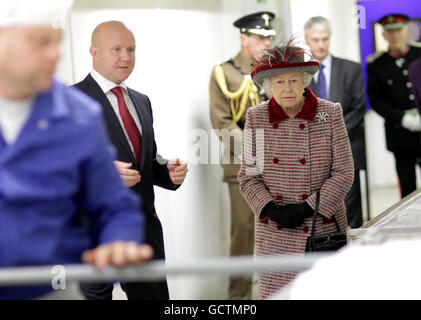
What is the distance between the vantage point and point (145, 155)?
2191mm

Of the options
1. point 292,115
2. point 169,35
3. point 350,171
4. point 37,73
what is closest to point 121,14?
point 169,35

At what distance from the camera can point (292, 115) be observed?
2492 mm

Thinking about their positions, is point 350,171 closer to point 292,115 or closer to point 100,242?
point 292,115

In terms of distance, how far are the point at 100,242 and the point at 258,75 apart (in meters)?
1.19

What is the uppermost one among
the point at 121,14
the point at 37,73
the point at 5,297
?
the point at 121,14

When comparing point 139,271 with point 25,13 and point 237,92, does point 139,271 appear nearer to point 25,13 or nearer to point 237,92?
point 25,13

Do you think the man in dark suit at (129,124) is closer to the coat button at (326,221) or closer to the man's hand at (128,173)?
the man's hand at (128,173)

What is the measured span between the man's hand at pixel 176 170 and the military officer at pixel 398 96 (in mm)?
2421

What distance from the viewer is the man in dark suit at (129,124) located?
213 centimetres

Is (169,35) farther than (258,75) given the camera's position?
Yes

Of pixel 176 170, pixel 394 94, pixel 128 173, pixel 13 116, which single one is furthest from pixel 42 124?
pixel 394 94

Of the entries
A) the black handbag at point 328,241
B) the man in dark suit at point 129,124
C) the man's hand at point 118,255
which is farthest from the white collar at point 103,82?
the man's hand at point 118,255

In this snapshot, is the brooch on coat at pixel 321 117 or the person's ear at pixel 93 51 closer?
Answer: the person's ear at pixel 93 51

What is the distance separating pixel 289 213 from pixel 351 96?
646mm
